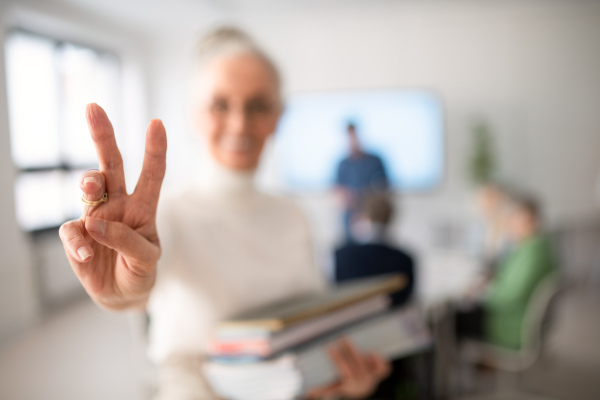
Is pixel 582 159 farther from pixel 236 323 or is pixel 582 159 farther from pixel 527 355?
pixel 236 323

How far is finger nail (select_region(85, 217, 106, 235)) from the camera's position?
1.33 feet

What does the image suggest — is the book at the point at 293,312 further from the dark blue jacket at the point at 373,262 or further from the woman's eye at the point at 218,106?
the dark blue jacket at the point at 373,262

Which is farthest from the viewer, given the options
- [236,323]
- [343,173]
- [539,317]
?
[343,173]

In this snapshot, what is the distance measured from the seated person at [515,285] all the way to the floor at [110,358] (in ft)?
1.71

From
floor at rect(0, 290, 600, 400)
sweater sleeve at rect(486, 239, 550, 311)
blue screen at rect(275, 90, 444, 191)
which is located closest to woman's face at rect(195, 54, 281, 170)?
floor at rect(0, 290, 600, 400)

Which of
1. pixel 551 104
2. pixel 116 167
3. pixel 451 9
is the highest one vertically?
pixel 451 9

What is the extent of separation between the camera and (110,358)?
3.40 m

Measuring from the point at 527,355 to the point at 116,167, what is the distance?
8.58 ft

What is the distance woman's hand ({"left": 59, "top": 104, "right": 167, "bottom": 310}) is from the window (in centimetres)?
2

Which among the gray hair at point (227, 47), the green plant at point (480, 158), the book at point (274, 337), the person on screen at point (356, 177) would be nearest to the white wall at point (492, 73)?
the green plant at point (480, 158)

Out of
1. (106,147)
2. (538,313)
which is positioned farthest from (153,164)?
(538,313)

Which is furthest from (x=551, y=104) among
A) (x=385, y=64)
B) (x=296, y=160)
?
(x=296, y=160)

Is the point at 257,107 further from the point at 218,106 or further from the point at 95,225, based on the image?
the point at 95,225

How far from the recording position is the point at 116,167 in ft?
1.44
